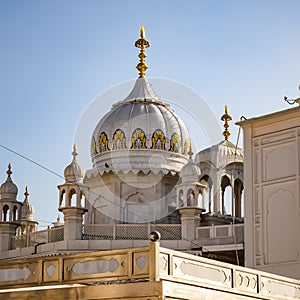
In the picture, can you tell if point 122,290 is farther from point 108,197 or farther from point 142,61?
point 142,61

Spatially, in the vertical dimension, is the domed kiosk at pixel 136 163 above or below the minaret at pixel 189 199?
above

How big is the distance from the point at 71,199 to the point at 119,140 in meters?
3.54

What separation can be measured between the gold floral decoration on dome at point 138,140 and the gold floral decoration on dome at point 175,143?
0.93m

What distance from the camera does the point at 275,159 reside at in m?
16.2

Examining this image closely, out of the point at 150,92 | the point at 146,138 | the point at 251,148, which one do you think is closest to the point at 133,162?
the point at 146,138

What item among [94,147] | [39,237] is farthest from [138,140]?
[39,237]

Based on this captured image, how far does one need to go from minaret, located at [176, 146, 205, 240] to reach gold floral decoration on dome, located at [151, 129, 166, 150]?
2066 millimetres

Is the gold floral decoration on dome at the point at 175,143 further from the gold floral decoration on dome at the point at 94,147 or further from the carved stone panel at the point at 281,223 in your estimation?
the carved stone panel at the point at 281,223

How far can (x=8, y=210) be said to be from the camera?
24281 millimetres

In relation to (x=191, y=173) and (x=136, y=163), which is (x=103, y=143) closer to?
(x=136, y=163)

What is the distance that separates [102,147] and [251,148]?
9.79 m

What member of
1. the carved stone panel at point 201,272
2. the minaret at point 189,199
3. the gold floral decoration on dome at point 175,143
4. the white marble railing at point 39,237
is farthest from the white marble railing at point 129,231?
the carved stone panel at point 201,272

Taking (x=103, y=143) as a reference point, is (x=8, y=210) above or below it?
below

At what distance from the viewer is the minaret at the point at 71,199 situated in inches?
847
